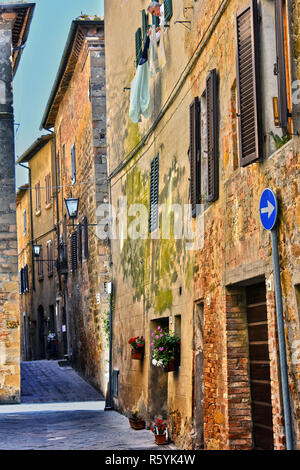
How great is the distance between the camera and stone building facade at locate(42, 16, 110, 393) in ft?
72.4

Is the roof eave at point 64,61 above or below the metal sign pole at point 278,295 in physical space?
above

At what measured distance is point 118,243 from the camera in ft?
56.8

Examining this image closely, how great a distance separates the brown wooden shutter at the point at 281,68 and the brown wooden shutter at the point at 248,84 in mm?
623

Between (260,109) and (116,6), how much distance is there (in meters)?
10.8

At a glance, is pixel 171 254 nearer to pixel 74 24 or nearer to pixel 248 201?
pixel 248 201

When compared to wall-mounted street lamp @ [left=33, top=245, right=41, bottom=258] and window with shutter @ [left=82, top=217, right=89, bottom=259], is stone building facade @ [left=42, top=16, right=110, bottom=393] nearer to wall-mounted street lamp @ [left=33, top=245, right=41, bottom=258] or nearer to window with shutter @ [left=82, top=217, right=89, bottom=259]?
window with shutter @ [left=82, top=217, right=89, bottom=259]

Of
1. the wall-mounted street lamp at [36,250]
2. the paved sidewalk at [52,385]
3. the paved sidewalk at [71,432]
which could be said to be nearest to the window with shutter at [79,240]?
the paved sidewalk at [52,385]

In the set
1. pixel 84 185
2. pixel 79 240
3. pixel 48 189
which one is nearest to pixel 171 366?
pixel 84 185

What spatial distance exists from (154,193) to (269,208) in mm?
6930

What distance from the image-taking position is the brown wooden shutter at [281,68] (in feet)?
21.8

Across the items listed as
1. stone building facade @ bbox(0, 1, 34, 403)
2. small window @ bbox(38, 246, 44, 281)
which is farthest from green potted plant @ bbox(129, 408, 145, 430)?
small window @ bbox(38, 246, 44, 281)

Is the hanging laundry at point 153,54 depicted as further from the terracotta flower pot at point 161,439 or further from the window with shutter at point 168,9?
the terracotta flower pot at point 161,439

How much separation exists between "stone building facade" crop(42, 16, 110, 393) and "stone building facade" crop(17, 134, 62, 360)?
3.14 m

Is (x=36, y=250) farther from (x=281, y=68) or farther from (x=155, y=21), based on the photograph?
(x=281, y=68)
